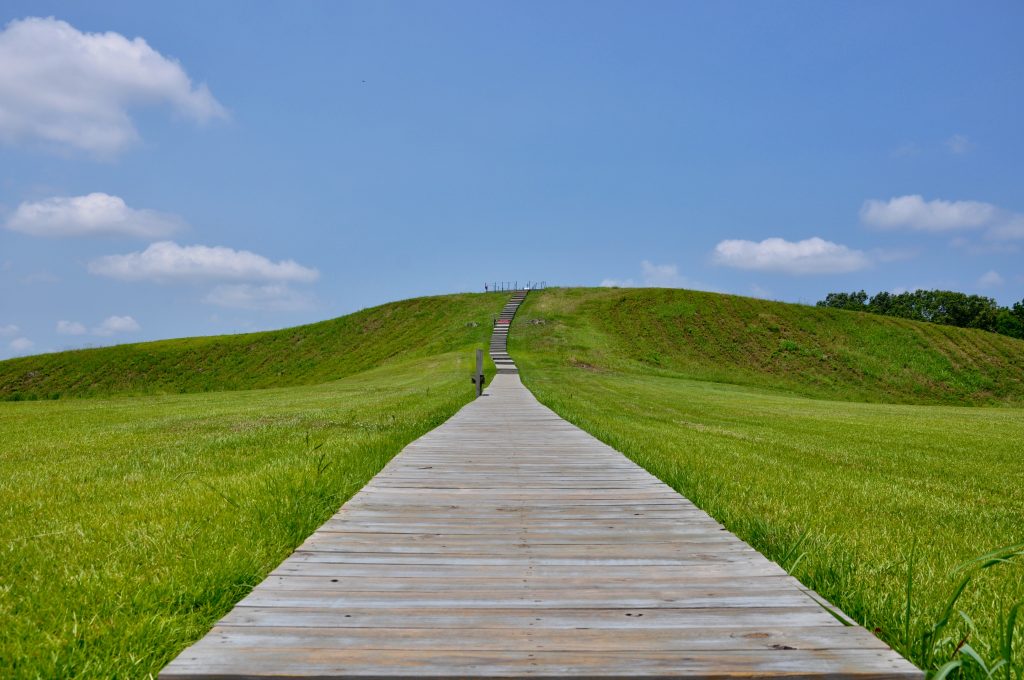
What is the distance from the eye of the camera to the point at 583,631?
265 centimetres

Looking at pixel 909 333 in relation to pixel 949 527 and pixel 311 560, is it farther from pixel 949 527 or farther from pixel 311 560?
pixel 311 560

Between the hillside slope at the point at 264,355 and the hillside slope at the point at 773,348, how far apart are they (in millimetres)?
7335

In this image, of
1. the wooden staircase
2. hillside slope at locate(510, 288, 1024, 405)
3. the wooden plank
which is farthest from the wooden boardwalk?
hillside slope at locate(510, 288, 1024, 405)

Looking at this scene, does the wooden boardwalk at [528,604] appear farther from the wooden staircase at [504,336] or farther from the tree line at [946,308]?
the tree line at [946,308]

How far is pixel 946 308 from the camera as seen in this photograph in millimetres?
102938

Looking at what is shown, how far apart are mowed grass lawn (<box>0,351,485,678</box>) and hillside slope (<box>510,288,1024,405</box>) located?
2928 centimetres

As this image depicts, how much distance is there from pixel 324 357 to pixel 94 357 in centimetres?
2496

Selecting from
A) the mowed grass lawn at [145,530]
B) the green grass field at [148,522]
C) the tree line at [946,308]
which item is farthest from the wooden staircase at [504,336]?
the tree line at [946,308]

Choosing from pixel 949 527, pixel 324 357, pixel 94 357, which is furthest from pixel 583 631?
pixel 94 357

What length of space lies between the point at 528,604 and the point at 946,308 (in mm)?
128477

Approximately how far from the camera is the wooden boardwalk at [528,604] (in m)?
2.35

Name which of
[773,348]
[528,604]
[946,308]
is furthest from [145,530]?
[946,308]

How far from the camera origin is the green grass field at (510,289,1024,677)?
4.10 m

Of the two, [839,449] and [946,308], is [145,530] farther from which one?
[946,308]
